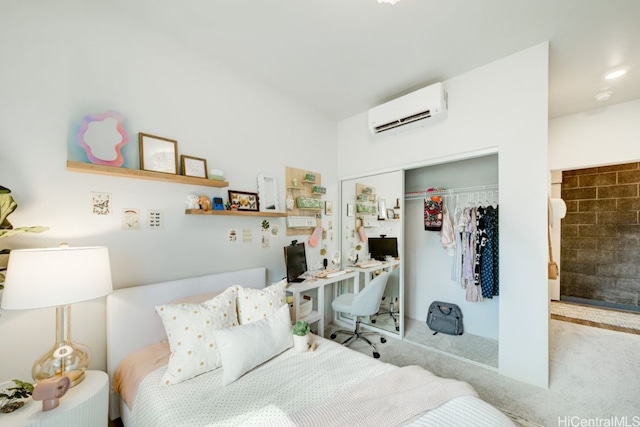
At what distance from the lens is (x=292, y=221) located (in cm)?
303

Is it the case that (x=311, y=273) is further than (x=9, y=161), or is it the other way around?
(x=311, y=273)

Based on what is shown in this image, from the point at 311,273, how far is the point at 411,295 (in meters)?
1.57

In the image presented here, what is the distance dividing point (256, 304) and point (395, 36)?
2360 mm

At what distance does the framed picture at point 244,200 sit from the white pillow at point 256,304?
887 millimetres

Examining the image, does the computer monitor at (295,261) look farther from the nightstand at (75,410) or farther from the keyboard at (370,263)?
the nightstand at (75,410)

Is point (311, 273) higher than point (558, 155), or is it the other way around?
point (558, 155)

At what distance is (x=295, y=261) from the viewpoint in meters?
2.85

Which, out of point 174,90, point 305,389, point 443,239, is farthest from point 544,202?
point 174,90

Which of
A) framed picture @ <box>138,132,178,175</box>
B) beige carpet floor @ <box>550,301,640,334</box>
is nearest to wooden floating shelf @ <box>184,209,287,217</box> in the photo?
framed picture @ <box>138,132,178,175</box>

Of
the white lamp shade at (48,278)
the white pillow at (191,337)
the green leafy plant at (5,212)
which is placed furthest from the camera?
the white pillow at (191,337)

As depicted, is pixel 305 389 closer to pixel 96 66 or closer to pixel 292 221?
pixel 292 221

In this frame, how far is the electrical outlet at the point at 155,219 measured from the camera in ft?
6.48

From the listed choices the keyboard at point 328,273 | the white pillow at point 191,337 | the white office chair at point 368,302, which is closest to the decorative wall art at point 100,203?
the white pillow at point 191,337

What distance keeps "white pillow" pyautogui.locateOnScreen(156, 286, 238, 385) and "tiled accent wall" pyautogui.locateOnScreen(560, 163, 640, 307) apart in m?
5.70
